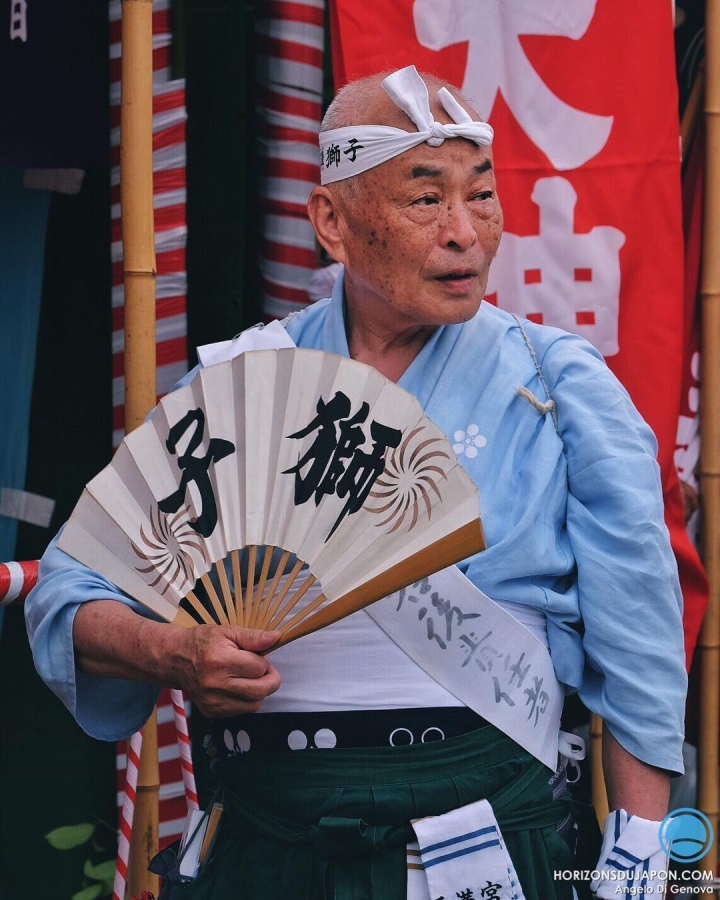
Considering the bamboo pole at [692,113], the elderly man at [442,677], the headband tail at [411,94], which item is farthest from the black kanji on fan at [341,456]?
the bamboo pole at [692,113]

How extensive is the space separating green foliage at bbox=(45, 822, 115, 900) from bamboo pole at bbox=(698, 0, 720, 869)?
186cm

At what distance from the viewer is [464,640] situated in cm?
204

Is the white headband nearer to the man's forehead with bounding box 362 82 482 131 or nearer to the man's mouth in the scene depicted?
the man's forehead with bounding box 362 82 482 131

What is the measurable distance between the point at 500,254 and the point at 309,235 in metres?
0.57

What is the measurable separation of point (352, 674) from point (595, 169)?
6.15 ft

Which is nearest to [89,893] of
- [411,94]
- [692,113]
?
[411,94]

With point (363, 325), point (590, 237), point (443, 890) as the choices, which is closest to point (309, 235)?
point (590, 237)

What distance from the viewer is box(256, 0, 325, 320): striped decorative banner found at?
134 inches

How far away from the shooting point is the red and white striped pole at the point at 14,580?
114 inches

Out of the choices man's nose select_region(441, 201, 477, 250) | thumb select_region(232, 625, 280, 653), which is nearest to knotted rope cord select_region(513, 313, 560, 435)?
man's nose select_region(441, 201, 477, 250)

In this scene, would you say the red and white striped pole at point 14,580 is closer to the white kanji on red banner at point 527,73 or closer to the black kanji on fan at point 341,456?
the black kanji on fan at point 341,456

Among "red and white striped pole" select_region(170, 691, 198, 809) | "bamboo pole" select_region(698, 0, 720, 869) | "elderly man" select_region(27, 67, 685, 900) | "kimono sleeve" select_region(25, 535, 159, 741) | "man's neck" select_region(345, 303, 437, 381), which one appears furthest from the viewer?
"bamboo pole" select_region(698, 0, 720, 869)

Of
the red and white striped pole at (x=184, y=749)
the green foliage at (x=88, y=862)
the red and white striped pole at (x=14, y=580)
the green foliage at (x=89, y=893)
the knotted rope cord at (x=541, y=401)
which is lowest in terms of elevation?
the green foliage at (x=89, y=893)

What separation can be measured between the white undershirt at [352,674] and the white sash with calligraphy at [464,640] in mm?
22
